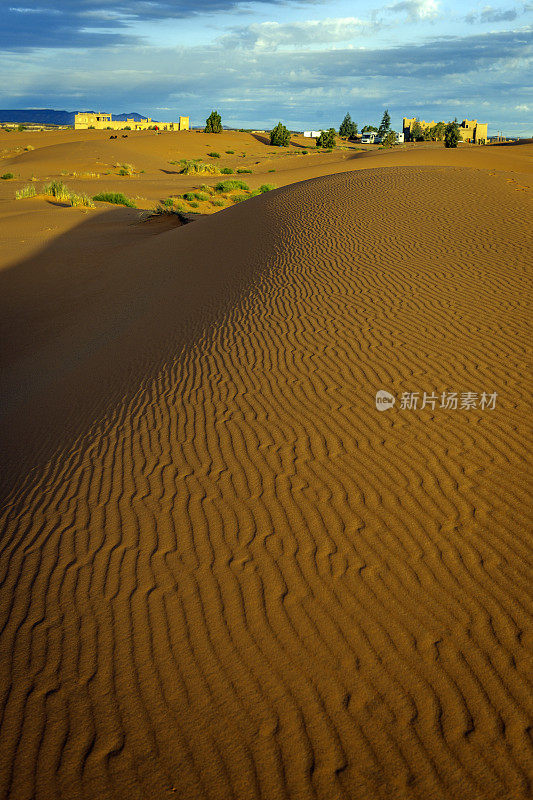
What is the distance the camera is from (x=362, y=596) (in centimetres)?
396

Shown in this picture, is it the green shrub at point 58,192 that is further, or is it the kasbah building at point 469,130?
the kasbah building at point 469,130

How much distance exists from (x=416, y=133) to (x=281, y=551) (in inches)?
4282

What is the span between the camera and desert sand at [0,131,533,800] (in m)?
3.14

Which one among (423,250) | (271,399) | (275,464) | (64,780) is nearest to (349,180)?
(423,250)

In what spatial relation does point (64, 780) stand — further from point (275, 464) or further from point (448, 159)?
point (448, 159)

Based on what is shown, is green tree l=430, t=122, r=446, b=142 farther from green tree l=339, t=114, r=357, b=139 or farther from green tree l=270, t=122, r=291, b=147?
green tree l=270, t=122, r=291, b=147

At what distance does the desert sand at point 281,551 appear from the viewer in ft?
10.3

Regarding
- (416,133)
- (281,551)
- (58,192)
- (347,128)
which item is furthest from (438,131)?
(281,551)

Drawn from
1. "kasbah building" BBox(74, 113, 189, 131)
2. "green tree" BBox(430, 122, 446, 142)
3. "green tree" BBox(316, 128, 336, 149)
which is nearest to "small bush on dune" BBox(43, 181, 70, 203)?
"green tree" BBox(316, 128, 336, 149)

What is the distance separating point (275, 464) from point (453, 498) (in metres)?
1.54

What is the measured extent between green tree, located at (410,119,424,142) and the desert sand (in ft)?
325

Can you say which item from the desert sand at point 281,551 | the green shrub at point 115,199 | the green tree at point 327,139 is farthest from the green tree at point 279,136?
the desert sand at point 281,551

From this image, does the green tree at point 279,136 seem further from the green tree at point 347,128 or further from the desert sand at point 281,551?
the desert sand at point 281,551

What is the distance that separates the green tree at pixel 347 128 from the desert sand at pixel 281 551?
346 ft
